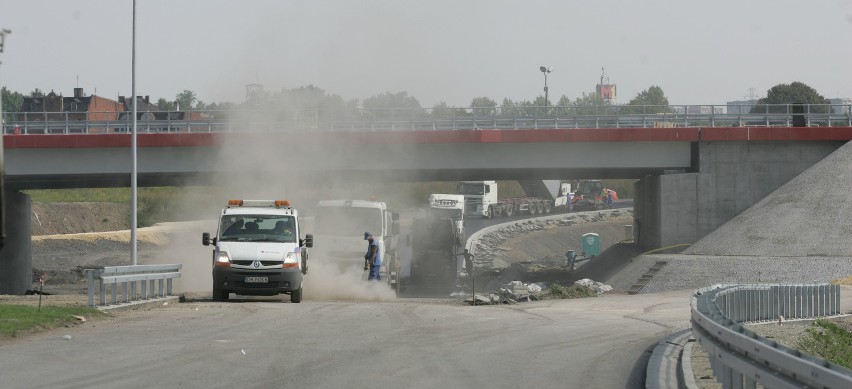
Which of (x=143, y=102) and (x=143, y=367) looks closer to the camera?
(x=143, y=367)

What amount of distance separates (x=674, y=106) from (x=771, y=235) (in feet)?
23.4

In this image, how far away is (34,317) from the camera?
18.0 meters

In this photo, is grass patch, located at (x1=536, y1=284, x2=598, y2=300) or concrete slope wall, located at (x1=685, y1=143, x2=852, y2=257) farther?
concrete slope wall, located at (x1=685, y1=143, x2=852, y2=257)

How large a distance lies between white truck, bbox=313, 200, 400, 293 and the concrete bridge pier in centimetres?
1655

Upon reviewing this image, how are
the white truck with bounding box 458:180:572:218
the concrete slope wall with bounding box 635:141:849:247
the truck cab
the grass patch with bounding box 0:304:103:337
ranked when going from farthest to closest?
the white truck with bounding box 458:180:572:218 → the truck cab → the concrete slope wall with bounding box 635:141:849:247 → the grass patch with bounding box 0:304:103:337

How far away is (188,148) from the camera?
4478 cm

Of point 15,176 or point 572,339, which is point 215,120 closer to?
point 15,176

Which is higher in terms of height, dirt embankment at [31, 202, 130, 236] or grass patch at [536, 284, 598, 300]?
dirt embankment at [31, 202, 130, 236]

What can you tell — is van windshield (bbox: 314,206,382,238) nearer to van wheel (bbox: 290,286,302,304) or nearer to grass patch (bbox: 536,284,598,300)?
grass patch (bbox: 536,284,598,300)

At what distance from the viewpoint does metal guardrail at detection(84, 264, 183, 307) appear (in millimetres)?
21484

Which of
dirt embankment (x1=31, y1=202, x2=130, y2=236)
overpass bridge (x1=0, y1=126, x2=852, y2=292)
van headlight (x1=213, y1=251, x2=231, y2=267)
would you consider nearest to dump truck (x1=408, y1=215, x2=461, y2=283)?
overpass bridge (x1=0, y1=126, x2=852, y2=292)

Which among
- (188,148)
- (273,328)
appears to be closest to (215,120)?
(188,148)

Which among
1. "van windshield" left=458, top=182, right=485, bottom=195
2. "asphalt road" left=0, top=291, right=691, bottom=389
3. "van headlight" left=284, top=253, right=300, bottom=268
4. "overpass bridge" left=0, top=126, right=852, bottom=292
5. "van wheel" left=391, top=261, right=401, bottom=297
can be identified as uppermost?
"overpass bridge" left=0, top=126, right=852, bottom=292

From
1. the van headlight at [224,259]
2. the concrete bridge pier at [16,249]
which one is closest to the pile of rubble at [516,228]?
the concrete bridge pier at [16,249]
